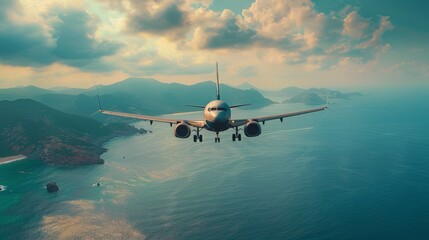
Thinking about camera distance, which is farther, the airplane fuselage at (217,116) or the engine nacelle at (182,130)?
the engine nacelle at (182,130)

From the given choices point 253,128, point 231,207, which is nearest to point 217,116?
point 253,128

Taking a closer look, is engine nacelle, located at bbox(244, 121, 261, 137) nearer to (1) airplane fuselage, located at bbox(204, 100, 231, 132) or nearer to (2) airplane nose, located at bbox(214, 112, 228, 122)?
(1) airplane fuselage, located at bbox(204, 100, 231, 132)

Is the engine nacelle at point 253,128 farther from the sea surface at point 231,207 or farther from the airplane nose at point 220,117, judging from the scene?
the sea surface at point 231,207

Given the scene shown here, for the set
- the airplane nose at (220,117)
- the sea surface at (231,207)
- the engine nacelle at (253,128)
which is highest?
the airplane nose at (220,117)

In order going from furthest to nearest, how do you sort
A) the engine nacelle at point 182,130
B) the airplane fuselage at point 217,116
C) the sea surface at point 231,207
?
the sea surface at point 231,207 → the engine nacelle at point 182,130 → the airplane fuselage at point 217,116

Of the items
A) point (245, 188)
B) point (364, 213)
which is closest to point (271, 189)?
point (245, 188)

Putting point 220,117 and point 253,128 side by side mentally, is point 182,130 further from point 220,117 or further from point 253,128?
point 253,128

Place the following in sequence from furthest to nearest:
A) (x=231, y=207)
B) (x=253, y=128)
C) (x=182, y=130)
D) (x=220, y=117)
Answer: (x=231, y=207) → (x=253, y=128) → (x=182, y=130) → (x=220, y=117)

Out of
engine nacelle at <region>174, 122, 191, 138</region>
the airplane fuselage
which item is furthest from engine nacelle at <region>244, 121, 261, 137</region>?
engine nacelle at <region>174, 122, 191, 138</region>

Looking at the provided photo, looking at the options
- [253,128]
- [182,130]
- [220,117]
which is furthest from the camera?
[253,128]

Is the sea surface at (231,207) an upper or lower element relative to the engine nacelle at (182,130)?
lower

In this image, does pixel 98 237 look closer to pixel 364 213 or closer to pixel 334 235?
pixel 334 235

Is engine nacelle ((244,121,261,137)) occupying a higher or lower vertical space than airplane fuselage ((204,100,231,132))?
lower

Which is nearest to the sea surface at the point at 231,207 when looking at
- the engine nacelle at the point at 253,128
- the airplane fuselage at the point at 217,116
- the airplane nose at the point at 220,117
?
the engine nacelle at the point at 253,128
